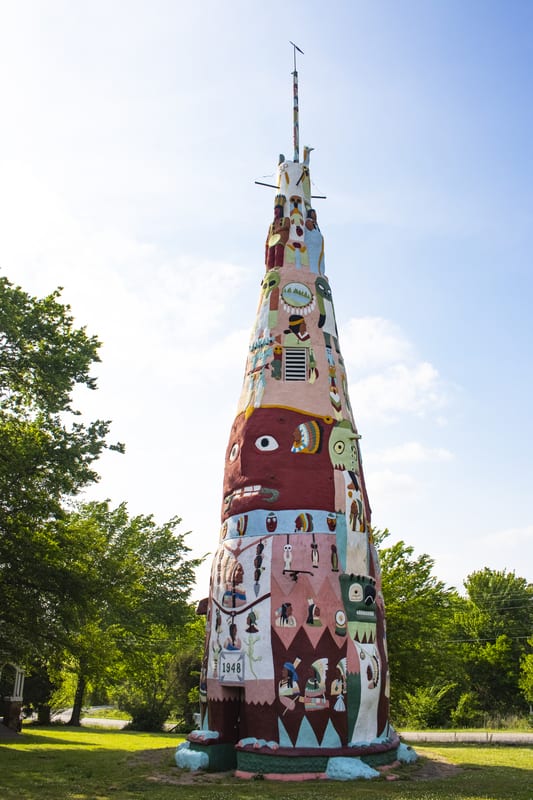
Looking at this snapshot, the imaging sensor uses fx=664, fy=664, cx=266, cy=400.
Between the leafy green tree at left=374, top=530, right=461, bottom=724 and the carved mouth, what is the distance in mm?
13270

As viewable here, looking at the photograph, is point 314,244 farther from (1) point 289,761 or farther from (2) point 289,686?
(1) point 289,761

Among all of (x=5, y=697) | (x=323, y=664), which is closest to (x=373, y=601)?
(x=323, y=664)

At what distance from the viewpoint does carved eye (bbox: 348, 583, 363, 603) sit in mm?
18425

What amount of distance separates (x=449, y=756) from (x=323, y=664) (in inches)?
316

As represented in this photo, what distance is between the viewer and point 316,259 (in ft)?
77.7

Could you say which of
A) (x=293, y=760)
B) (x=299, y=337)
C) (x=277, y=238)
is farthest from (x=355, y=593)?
(x=277, y=238)

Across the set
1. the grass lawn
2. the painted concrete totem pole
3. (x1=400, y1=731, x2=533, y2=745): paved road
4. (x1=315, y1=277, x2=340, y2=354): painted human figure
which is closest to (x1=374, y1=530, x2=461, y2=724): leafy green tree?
(x1=400, y1=731, x2=533, y2=745): paved road

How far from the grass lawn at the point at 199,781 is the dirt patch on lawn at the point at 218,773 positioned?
25mm

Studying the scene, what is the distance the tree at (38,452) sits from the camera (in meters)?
19.6

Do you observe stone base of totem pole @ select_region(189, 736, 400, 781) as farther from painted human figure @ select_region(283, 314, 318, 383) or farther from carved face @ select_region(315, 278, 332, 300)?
carved face @ select_region(315, 278, 332, 300)

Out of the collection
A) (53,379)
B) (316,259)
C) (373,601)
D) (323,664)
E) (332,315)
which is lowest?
(323,664)

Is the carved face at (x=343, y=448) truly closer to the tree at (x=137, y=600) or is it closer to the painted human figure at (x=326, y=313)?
the painted human figure at (x=326, y=313)

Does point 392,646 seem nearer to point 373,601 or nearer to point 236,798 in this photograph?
point 373,601

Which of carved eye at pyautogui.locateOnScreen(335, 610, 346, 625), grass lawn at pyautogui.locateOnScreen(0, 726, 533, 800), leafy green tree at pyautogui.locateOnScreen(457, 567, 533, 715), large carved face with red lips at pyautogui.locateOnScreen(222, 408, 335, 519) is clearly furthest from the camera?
leafy green tree at pyautogui.locateOnScreen(457, 567, 533, 715)
